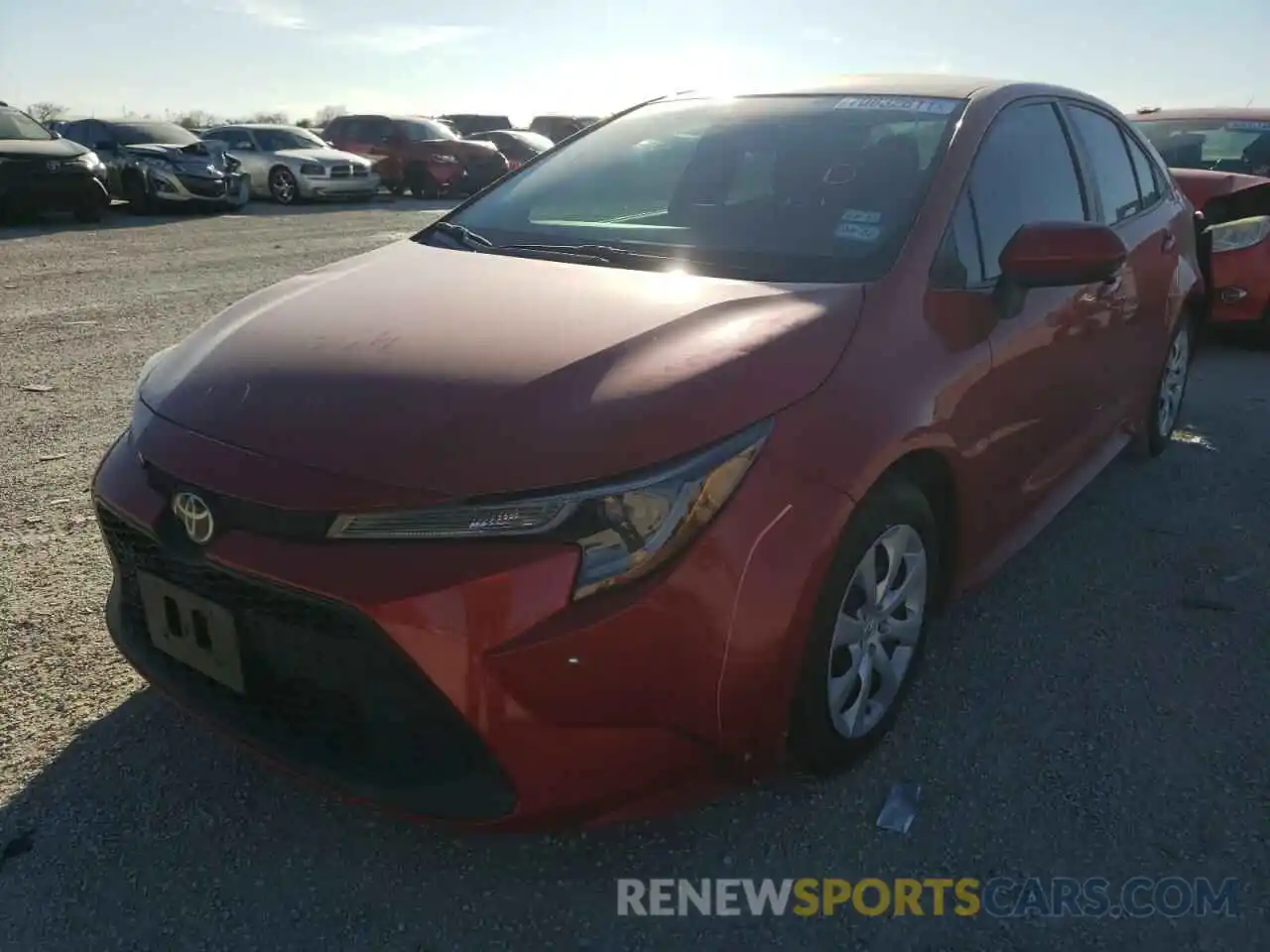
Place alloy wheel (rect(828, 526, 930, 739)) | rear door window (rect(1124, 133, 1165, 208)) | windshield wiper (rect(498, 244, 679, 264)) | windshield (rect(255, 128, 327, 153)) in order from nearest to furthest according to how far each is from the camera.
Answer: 1. alloy wheel (rect(828, 526, 930, 739))
2. windshield wiper (rect(498, 244, 679, 264))
3. rear door window (rect(1124, 133, 1165, 208))
4. windshield (rect(255, 128, 327, 153))

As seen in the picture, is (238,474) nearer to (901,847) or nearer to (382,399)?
(382,399)

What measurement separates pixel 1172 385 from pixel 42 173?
1262cm

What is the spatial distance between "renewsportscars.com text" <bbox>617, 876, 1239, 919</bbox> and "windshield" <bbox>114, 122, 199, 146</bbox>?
15991 millimetres

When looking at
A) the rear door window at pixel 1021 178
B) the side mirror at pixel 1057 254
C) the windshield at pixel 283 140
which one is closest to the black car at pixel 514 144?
the windshield at pixel 283 140

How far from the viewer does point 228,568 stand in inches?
73.2

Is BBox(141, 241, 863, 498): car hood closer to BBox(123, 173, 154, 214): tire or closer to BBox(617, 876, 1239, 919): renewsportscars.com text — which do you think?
BBox(617, 876, 1239, 919): renewsportscars.com text

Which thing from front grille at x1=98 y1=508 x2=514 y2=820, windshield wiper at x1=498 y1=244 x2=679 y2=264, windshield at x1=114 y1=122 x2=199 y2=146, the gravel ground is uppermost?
windshield at x1=114 y1=122 x2=199 y2=146

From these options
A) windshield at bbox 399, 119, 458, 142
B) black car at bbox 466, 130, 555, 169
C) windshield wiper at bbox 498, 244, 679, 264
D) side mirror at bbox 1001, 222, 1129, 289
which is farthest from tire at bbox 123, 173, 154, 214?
side mirror at bbox 1001, 222, 1129, 289

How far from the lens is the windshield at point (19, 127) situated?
12.7m

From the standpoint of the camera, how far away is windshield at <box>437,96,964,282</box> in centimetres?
256

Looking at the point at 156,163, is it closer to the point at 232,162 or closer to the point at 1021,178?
the point at 232,162

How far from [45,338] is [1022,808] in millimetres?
6391

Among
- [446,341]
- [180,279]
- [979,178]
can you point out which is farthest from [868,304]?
[180,279]

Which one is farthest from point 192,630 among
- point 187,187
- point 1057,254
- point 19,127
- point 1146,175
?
point 187,187
